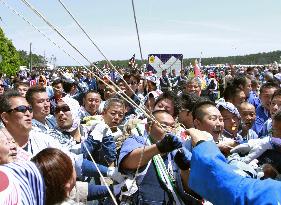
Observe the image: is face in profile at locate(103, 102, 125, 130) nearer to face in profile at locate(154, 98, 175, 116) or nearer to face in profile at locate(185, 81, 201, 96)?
face in profile at locate(154, 98, 175, 116)

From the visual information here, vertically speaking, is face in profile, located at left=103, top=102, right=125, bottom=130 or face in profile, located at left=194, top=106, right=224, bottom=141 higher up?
face in profile, located at left=194, top=106, right=224, bottom=141

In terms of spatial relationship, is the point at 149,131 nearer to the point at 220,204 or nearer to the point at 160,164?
the point at 160,164

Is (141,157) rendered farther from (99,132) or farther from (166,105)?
(166,105)

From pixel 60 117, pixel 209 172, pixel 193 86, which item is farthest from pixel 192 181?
pixel 193 86

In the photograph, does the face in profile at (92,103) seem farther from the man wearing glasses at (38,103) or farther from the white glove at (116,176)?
the white glove at (116,176)

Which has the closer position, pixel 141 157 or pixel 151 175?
pixel 141 157

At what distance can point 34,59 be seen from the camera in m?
70.6

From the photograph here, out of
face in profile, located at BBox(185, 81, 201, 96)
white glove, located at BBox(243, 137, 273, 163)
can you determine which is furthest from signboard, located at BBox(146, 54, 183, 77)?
white glove, located at BBox(243, 137, 273, 163)

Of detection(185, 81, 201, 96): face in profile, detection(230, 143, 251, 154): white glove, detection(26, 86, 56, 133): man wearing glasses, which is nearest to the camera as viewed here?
detection(230, 143, 251, 154): white glove

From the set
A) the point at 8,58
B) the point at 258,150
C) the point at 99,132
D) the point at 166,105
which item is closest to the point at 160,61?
the point at 166,105

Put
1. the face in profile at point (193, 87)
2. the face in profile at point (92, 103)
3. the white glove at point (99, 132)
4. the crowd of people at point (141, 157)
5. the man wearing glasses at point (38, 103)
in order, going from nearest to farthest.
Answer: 1. the crowd of people at point (141, 157)
2. the white glove at point (99, 132)
3. the man wearing glasses at point (38, 103)
4. the face in profile at point (92, 103)
5. the face in profile at point (193, 87)

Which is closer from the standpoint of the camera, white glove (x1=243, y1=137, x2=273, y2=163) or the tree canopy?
white glove (x1=243, y1=137, x2=273, y2=163)

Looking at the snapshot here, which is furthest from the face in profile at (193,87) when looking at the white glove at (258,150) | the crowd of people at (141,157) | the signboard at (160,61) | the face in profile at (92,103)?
the white glove at (258,150)

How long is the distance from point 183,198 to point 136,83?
6.08 m
